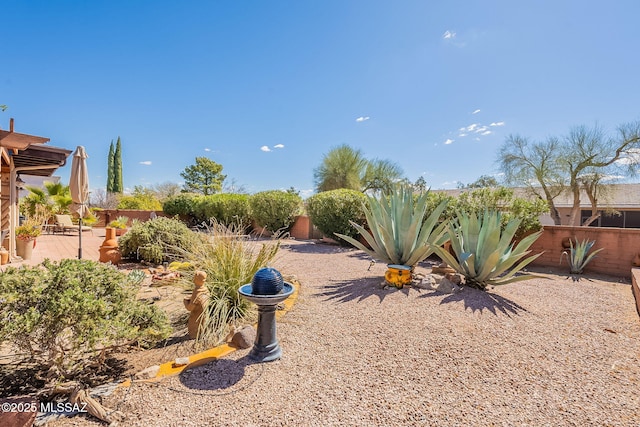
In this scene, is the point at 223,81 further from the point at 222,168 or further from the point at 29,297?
the point at 222,168

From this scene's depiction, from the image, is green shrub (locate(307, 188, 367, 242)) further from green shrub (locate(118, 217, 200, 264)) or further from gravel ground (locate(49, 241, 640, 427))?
gravel ground (locate(49, 241, 640, 427))

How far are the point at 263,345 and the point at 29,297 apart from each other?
161cm

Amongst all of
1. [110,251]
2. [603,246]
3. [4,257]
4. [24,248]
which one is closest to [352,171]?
[603,246]

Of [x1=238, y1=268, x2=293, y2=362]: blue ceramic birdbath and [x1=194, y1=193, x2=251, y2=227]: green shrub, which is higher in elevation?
[x1=194, y1=193, x2=251, y2=227]: green shrub

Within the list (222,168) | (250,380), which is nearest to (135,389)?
(250,380)

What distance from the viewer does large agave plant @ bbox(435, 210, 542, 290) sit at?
155 inches

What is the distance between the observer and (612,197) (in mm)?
16406

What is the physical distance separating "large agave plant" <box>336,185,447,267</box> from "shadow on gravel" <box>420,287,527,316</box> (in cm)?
71

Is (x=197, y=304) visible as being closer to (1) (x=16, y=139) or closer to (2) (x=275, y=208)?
(1) (x=16, y=139)

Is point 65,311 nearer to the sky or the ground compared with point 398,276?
nearer to the sky

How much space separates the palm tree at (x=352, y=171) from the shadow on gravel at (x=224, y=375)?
20131 millimetres

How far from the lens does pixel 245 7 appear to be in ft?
24.3

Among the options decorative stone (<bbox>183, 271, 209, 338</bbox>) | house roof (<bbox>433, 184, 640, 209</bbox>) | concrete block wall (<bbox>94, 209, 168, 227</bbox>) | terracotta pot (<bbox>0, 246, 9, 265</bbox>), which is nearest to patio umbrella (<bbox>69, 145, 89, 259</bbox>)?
terracotta pot (<bbox>0, 246, 9, 265</bbox>)

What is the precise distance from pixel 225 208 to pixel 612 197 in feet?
72.4
